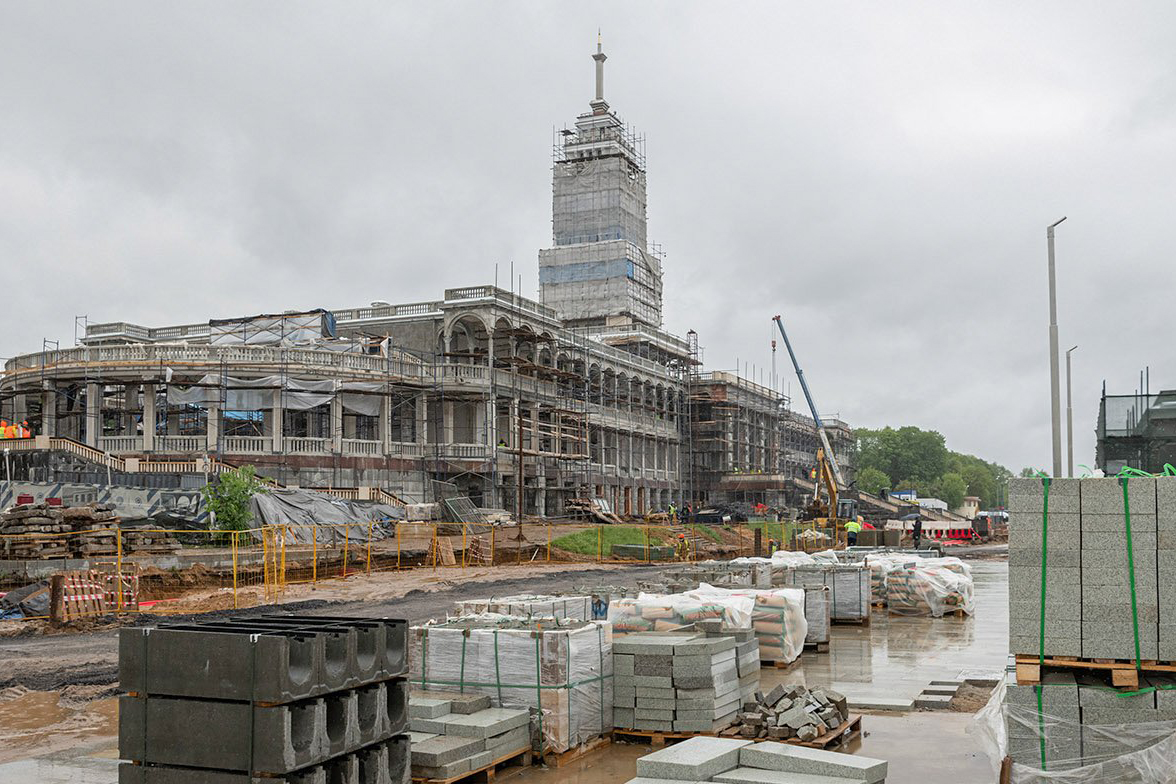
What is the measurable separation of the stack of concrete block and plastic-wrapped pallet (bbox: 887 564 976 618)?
1600 cm

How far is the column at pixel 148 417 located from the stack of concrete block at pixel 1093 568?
44.2 m

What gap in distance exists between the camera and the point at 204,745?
8.00 metres

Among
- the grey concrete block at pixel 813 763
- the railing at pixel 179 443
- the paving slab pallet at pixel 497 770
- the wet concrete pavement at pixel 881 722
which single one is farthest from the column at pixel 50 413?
the grey concrete block at pixel 813 763

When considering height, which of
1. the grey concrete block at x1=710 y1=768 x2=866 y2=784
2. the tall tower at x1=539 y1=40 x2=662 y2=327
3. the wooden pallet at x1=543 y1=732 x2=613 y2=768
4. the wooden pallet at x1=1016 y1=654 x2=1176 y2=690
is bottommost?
the wooden pallet at x1=543 y1=732 x2=613 y2=768

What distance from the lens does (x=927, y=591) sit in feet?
82.2

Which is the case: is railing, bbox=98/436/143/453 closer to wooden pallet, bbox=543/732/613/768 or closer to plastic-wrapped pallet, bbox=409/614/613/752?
plastic-wrapped pallet, bbox=409/614/613/752

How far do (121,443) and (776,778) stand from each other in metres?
45.1

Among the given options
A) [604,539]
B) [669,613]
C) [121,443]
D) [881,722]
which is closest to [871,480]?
[604,539]

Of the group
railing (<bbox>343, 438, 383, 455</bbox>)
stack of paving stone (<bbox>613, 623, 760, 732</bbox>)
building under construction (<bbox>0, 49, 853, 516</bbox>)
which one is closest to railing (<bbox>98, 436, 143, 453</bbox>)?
building under construction (<bbox>0, 49, 853, 516</bbox>)

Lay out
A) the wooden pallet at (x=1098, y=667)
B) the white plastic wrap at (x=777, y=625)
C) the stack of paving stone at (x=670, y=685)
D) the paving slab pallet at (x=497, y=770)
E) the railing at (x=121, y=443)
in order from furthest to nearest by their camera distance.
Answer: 1. the railing at (x=121, y=443)
2. the white plastic wrap at (x=777, y=625)
3. the stack of paving stone at (x=670, y=685)
4. the paving slab pallet at (x=497, y=770)
5. the wooden pallet at (x=1098, y=667)

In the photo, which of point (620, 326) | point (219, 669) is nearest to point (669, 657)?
point (219, 669)

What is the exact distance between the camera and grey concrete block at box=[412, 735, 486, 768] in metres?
9.89

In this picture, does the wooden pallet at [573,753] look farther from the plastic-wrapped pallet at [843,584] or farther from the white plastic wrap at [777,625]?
the plastic-wrapped pallet at [843,584]

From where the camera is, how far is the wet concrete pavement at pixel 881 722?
1080cm
